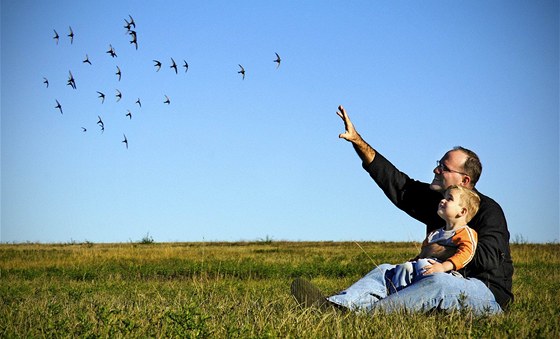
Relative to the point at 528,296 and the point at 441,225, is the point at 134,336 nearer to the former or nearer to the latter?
the point at 441,225

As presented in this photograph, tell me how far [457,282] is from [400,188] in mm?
1668

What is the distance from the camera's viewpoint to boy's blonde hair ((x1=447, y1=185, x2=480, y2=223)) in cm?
680

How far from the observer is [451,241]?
6.82 metres

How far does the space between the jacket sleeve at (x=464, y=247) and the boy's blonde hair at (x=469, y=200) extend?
0.17 metres

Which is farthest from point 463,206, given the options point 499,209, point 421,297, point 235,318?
point 235,318

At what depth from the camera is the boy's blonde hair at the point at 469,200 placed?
6801 millimetres

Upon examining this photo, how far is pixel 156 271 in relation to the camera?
18.3 meters

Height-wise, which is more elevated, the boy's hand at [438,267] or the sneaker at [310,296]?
the boy's hand at [438,267]

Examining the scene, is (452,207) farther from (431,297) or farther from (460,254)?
(431,297)

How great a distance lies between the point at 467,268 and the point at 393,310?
3.06ft

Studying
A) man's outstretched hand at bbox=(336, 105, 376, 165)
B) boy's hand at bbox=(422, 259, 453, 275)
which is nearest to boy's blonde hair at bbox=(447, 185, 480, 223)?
boy's hand at bbox=(422, 259, 453, 275)

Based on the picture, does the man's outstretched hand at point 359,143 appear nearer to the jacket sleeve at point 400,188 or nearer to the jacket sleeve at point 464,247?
the jacket sleeve at point 400,188

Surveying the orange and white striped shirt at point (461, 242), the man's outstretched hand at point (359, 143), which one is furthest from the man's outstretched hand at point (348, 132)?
the orange and white striped shirt at point (461, 242)

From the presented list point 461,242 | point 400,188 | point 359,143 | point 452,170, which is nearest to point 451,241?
point 461,242
